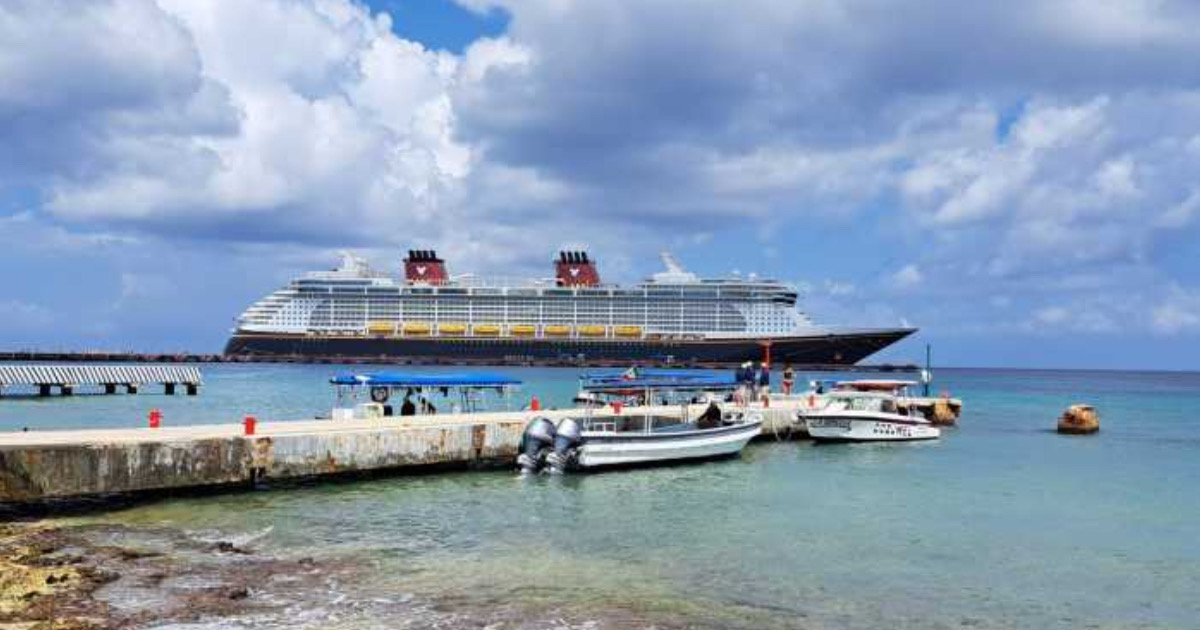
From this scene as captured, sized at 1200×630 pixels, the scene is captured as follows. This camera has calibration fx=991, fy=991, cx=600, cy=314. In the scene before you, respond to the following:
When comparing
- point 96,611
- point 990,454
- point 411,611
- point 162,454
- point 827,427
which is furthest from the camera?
point 827,427

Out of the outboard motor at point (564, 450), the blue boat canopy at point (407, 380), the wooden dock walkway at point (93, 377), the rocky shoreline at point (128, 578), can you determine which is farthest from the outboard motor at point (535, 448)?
the wooden dock walkway at point (93, 377)

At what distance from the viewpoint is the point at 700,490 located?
69.8ft

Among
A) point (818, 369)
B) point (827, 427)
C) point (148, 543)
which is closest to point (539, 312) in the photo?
point (818, 369)

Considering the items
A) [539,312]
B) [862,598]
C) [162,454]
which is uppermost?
[539,312]

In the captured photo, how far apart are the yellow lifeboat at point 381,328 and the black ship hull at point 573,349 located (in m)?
1.12

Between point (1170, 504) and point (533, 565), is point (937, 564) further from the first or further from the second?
point (1170, 504)

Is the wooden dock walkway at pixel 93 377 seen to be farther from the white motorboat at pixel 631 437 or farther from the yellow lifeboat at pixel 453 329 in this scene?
the yellow lifeboat at pixel 453 329

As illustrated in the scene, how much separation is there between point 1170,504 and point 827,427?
42.4ft

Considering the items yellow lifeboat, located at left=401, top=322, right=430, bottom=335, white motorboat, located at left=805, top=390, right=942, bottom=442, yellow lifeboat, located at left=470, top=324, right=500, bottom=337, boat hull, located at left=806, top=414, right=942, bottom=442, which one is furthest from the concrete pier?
yellow lifeboat, located at left=401, top=322, right=430, bottom=335

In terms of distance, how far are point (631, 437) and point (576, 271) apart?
3705 inches

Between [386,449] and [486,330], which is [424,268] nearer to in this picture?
[486,330]

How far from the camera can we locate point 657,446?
24703 millimetres

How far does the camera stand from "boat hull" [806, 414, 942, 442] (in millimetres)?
33031

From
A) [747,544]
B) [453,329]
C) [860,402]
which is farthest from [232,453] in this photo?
[453,329]
